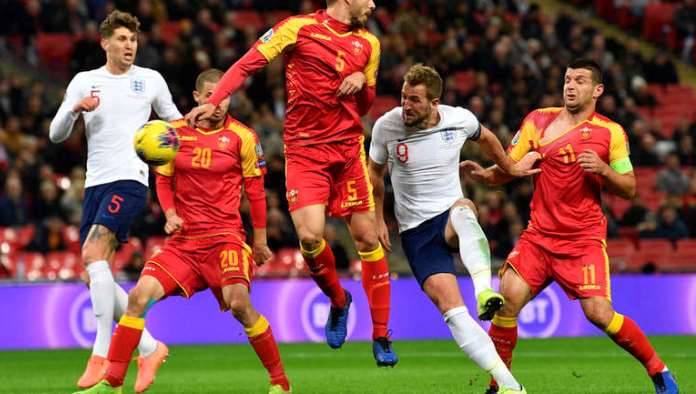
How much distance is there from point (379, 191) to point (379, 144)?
1.37ft

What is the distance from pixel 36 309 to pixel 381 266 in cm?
816

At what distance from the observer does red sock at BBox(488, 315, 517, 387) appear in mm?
9891

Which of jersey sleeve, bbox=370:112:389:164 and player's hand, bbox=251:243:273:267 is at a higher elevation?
jersey sleeve, bbox=370:112:389:164

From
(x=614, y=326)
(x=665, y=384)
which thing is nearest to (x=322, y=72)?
(x=614, y=326)

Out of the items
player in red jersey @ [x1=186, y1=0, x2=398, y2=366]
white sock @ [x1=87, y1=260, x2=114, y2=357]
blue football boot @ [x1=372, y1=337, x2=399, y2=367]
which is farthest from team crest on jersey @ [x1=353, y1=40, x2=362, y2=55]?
white sock @ [x1=87, y1=260, x2=114, y2=357]

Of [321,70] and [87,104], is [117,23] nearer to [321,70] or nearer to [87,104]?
[87,104]

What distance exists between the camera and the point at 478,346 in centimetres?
919

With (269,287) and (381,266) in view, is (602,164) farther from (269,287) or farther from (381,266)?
(269,287)

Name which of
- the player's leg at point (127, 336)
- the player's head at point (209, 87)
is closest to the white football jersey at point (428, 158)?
the player's head at point (209, 87)

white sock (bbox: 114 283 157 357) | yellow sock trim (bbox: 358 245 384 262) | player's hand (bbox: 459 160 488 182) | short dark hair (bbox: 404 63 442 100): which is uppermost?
short dark hair (bbox: 404 63 442 100)

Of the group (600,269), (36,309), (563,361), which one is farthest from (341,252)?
(600,269)

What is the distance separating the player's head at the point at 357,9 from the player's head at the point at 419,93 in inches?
26.1

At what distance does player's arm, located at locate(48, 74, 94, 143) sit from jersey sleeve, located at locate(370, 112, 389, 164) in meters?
2.11

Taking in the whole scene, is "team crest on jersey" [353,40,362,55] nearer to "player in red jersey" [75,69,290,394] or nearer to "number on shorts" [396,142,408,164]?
"number on shorts" [396,142,408,164]
